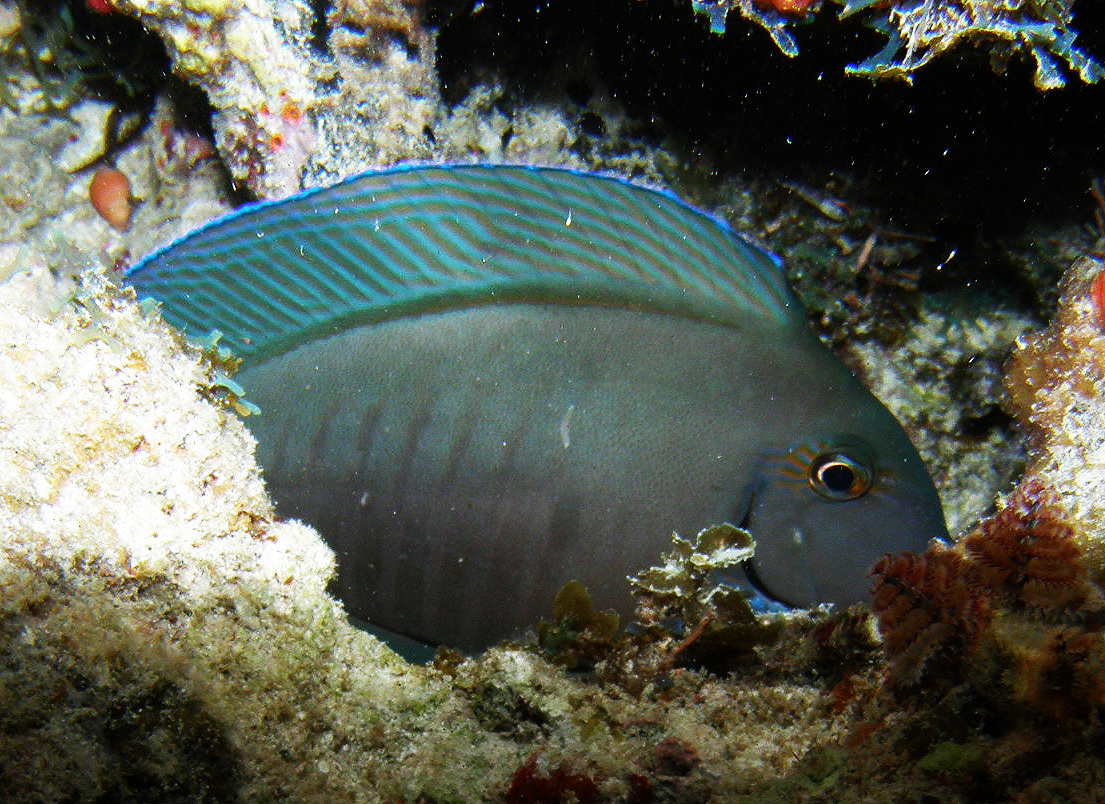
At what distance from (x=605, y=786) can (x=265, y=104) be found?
133 inches

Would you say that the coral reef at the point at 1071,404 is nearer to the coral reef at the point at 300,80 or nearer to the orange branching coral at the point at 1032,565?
the orange branching coral at the point at 1032,565

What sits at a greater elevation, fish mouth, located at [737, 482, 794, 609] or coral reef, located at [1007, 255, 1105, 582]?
coral reef, located at [1007, 255, 1105, 582]

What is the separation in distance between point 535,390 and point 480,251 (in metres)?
0.55

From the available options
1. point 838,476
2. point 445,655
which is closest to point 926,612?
point 838,476

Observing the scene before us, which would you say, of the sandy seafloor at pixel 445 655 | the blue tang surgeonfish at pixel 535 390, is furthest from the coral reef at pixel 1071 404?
the blue tang surgeonfish at pixel 535 390

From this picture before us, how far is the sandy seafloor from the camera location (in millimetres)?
1481

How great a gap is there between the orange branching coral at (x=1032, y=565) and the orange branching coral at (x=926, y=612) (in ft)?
0.19

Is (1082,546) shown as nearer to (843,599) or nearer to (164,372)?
(843,599)

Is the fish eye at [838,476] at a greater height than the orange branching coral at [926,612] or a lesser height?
greater

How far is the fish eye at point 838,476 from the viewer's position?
2.47 metres

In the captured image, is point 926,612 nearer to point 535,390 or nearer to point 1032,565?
point 1032,565

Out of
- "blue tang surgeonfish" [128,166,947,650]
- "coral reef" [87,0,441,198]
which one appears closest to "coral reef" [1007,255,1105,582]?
"blue tang surgeonfish" [128,166,947,650]

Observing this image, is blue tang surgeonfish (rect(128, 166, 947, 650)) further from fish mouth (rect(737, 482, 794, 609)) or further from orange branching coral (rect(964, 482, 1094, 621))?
orange branching coral (rect(964, 482, 1094, 621))

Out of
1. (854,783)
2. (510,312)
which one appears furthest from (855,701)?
(510,312)
